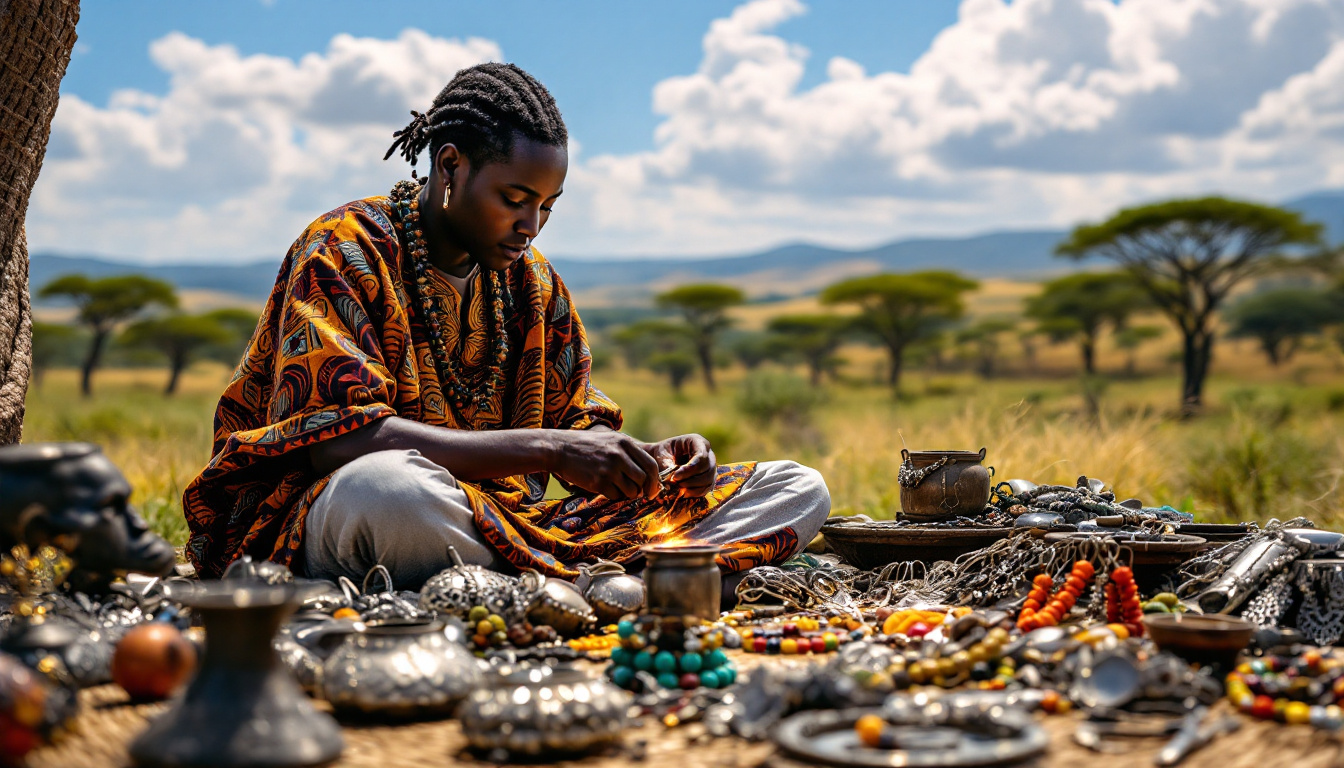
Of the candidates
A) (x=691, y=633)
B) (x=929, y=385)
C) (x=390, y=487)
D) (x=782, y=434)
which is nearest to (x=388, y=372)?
(x=390, y=487)

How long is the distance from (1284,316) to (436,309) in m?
56.2

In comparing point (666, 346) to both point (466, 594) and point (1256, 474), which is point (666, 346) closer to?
point (1256, 474)

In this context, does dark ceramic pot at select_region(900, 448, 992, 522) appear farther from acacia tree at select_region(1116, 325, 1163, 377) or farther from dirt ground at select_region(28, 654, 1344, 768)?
acacia tree at select_region(1116, 325, 1163, 377)

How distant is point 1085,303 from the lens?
51.9 metres

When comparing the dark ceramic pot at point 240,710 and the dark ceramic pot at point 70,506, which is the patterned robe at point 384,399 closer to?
the dark ceramic pot at point 70,506

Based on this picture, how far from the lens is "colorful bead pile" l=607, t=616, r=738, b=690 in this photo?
2.72m

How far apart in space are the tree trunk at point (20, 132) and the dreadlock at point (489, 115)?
4.26ft

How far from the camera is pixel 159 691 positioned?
98.5 inches

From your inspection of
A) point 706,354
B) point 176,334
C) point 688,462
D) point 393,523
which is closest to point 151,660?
point 393,523

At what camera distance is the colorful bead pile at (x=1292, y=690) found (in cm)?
233

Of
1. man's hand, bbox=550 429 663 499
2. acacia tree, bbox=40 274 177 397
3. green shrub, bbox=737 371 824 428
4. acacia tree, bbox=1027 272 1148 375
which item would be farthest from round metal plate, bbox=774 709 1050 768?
acacia tree, bbox=40 274 177 397

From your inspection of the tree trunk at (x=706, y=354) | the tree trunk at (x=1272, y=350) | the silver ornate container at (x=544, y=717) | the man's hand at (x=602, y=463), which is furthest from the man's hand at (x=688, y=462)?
the tree trunk at (x=1272, y=350)

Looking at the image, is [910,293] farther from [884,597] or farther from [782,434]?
[884,597]

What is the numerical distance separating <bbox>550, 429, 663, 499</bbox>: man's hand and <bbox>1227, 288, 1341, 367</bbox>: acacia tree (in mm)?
53662
